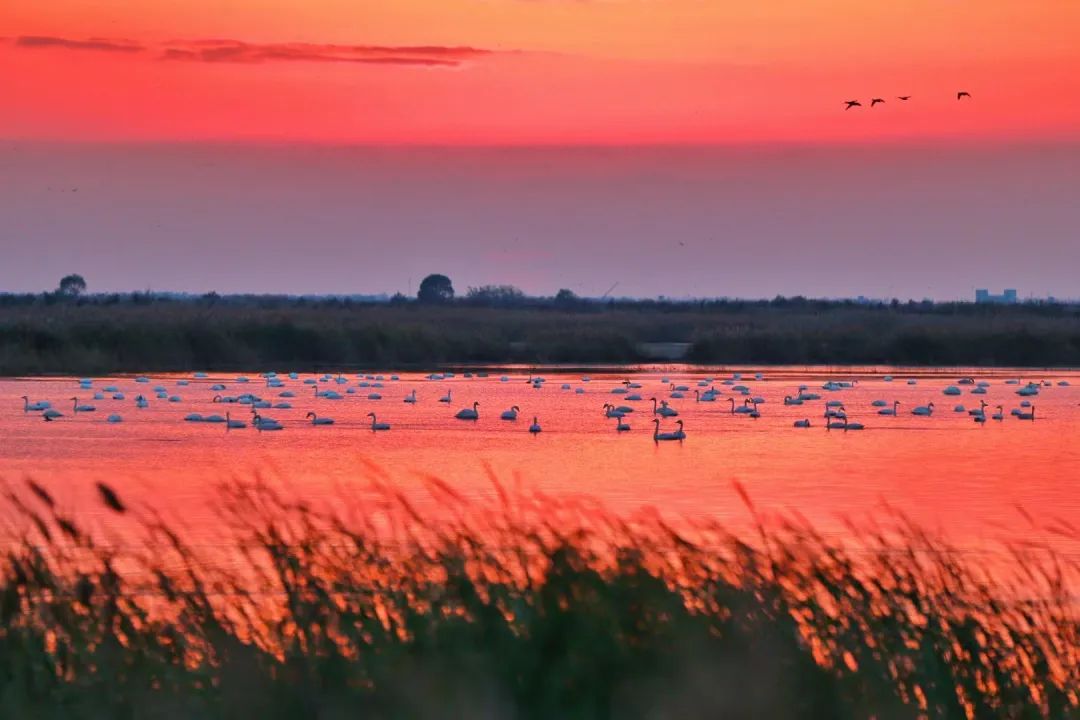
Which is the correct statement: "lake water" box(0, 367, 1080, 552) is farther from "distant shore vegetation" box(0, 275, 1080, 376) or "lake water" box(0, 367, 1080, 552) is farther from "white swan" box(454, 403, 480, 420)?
"distant shore vegetation" box(0, 275, 1080, 376)

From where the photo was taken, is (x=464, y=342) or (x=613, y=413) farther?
(x=464, y=342)

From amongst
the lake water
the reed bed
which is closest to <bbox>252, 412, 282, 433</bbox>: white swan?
the lake water

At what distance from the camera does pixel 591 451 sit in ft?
82.9

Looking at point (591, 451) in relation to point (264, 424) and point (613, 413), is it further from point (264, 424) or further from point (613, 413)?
point (264, 424)

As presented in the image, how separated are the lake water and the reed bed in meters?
1.81

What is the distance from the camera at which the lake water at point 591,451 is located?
18375 mm

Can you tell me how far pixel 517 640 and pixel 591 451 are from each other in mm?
17596

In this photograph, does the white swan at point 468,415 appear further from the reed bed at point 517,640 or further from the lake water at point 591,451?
the reed bed at point 517,640

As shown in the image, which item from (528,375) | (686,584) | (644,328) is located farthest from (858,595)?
(644,328)

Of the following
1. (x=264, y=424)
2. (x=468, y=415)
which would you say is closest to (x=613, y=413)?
(x=468, y=415)

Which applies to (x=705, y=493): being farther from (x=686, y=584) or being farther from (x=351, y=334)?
(x=351, y=334)

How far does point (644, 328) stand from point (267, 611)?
213 ft

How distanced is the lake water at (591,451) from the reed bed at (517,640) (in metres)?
1.81

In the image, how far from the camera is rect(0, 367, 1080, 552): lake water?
723 inches
